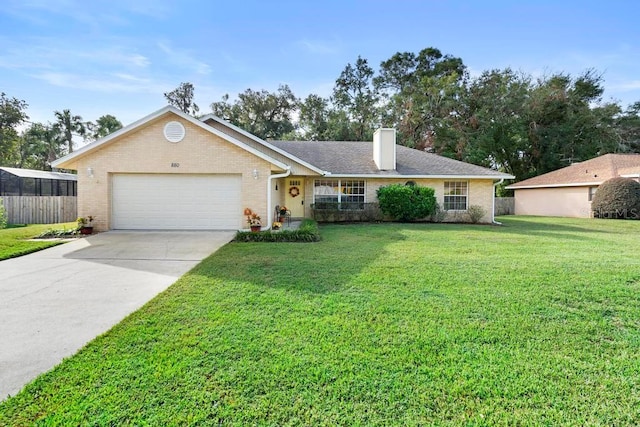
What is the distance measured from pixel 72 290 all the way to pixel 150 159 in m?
7.46

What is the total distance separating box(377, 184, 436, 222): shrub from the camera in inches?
651

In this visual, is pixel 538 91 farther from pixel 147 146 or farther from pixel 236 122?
pixel 147 146

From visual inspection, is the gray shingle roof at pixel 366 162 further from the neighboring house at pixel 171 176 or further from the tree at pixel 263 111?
the tree at pixel 263 111

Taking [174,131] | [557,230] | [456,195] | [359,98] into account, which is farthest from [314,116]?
[557,230]

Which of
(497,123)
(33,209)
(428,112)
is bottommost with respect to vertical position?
(33,209)

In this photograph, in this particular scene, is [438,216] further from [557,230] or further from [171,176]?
[171,176]

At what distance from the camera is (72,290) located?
17.8ft

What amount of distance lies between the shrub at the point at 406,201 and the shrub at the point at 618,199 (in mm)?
11924

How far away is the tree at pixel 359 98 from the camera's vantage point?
107 feet

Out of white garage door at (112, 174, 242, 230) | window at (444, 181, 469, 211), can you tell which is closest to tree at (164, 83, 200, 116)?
white garage door at (112, 174, 242, 230)

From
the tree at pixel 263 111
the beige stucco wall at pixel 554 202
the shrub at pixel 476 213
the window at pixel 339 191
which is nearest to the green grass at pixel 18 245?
the window at pixel 339 191

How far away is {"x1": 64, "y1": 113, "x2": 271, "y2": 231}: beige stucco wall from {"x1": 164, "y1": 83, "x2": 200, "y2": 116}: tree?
88.4ft

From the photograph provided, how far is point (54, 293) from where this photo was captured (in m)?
5.26

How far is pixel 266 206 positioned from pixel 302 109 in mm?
25172
